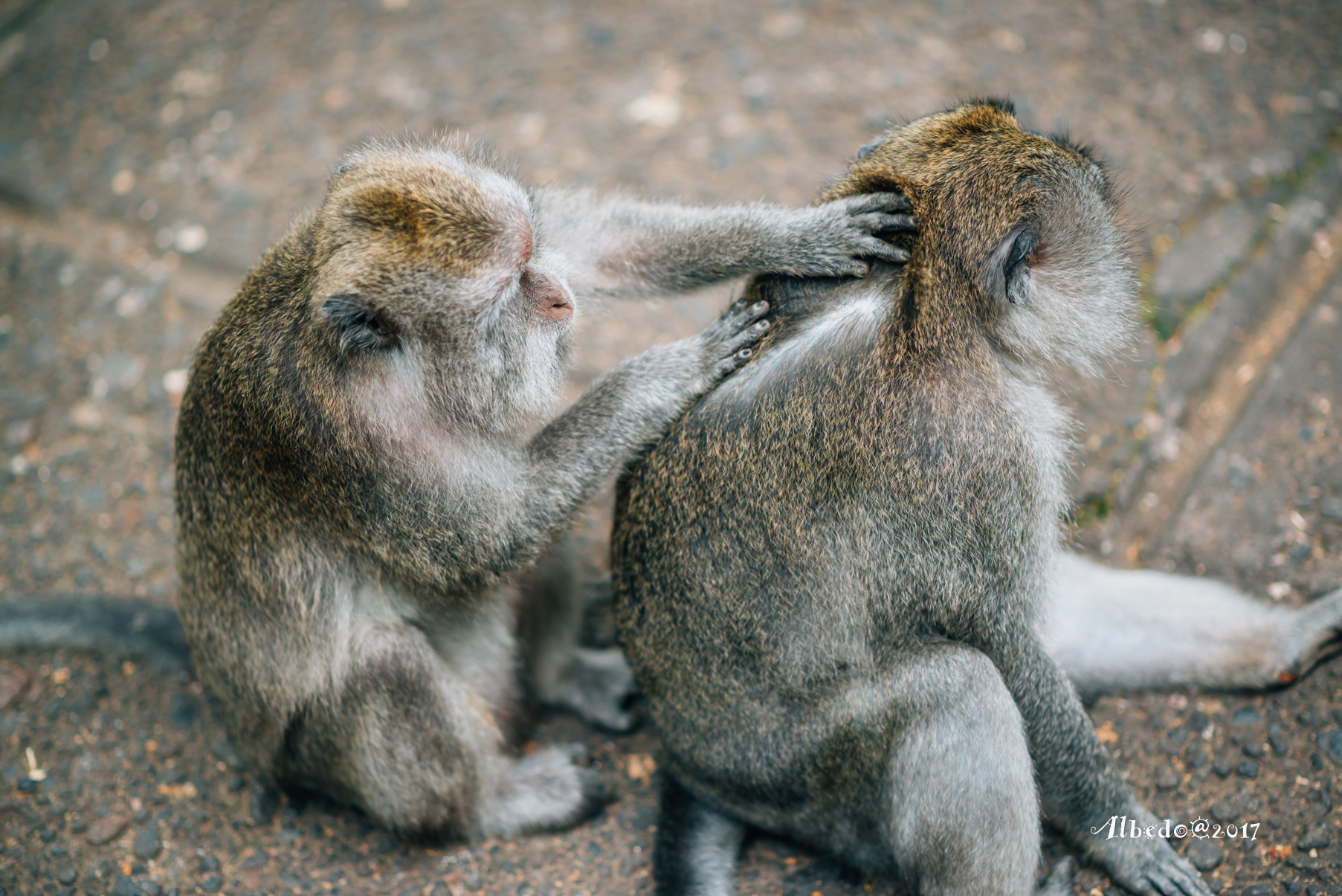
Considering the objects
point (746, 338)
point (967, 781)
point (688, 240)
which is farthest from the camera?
point (688, 240)

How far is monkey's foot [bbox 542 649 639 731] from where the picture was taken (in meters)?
3.94

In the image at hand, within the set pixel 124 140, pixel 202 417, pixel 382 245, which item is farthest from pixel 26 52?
pixel 382 245

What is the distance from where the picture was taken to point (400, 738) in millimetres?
3375

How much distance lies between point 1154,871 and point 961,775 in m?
0.87

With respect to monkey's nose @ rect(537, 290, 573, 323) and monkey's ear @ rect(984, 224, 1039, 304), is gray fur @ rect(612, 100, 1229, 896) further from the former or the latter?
monkey's nose @ rect(537, 290, 573, 323)

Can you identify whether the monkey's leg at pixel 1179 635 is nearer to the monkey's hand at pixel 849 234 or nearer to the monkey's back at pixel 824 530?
the monkey's back at pixel 824 530

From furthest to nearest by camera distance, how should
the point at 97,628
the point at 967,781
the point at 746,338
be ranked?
the point at 97,628 < the point at 746,338 < the point at 967,781

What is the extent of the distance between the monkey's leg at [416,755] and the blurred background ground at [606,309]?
0.14m

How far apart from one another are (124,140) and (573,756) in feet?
15.7

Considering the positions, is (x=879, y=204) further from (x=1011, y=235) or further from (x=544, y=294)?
(x=544, y=294)

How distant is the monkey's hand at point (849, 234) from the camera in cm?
299

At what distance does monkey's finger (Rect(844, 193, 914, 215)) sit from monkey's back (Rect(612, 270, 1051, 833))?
192mm

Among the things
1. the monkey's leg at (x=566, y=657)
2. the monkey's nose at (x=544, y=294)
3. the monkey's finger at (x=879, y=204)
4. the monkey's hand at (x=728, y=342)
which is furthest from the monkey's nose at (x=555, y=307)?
the monkey's leg at (x=566, y=657)

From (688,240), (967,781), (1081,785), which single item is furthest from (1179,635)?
(688,240)
